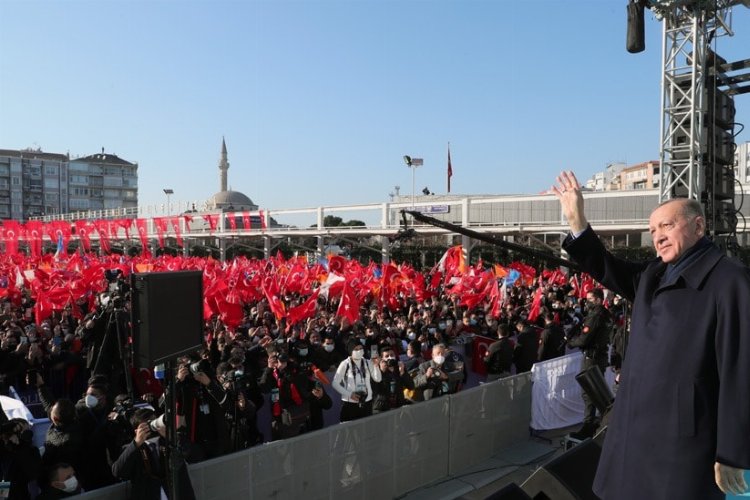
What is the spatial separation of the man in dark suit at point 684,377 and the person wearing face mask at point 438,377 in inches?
217

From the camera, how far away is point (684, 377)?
72.7 inches

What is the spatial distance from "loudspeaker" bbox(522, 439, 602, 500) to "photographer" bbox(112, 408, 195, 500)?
2.32m

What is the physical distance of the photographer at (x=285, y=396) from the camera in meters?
6.84

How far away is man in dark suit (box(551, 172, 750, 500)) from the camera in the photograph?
1.75 metres

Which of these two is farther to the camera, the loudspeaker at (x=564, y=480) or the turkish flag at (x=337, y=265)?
the turkish flag at (x=337, y=265)

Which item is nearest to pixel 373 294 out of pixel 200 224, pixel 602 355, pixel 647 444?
pixel 602 355

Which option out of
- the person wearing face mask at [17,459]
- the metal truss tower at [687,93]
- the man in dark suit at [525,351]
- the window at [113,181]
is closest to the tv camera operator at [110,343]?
the person wearing face mask at [17,459]

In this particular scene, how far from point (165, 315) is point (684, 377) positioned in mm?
2980

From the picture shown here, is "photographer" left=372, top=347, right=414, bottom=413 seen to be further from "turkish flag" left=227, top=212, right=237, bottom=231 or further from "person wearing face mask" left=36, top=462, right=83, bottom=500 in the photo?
"turkish flag" left=227, top=212, right=237, bottom=231

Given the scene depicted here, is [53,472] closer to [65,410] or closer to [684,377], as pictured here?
[65,410]

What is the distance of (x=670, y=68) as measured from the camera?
31.4 feet

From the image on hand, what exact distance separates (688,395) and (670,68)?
30.7 ft

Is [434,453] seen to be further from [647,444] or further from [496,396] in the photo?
[647,444]

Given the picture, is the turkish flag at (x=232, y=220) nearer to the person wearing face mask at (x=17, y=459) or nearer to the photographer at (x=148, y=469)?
the person wearing face mask at (x=17, y=459)
